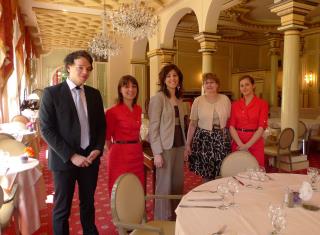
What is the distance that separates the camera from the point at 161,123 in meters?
2.70

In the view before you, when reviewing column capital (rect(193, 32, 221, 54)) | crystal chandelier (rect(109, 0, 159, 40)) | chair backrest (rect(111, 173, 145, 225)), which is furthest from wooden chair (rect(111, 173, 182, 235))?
column capital (rect(193, 32, 221, 54))

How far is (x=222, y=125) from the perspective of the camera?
320cm

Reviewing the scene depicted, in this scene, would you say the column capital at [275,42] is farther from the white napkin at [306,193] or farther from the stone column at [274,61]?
the white napkin at [306,193]

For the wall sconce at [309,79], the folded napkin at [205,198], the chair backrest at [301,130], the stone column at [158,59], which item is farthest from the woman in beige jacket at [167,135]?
the wall sconce at [309,79]

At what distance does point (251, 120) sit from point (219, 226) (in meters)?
2.11

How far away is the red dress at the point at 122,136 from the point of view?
2736 millimetres

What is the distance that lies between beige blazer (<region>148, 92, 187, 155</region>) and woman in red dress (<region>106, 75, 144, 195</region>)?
192mm

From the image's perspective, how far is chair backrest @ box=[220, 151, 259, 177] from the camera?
8.57ft

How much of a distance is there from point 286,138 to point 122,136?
10.7 ft

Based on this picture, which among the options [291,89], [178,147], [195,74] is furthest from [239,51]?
[178,147]

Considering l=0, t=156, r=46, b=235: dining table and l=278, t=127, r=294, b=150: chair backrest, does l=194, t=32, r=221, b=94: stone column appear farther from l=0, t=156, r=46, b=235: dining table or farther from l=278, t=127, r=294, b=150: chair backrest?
l=0, t=156, r=46, b=235: dining table

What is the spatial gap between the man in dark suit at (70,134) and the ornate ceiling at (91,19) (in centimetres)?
575

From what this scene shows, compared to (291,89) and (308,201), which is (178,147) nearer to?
(308,201)

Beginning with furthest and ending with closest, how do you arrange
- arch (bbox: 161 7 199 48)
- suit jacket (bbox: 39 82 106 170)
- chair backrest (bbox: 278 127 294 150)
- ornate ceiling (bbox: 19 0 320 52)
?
ornate ceiling (bbox: 19 0 320 52), arch (bbox: 161 7 199 48), chair backrest (bbox: 278 127 294 150), suit jacket (bbox: 39 82 106 170)
